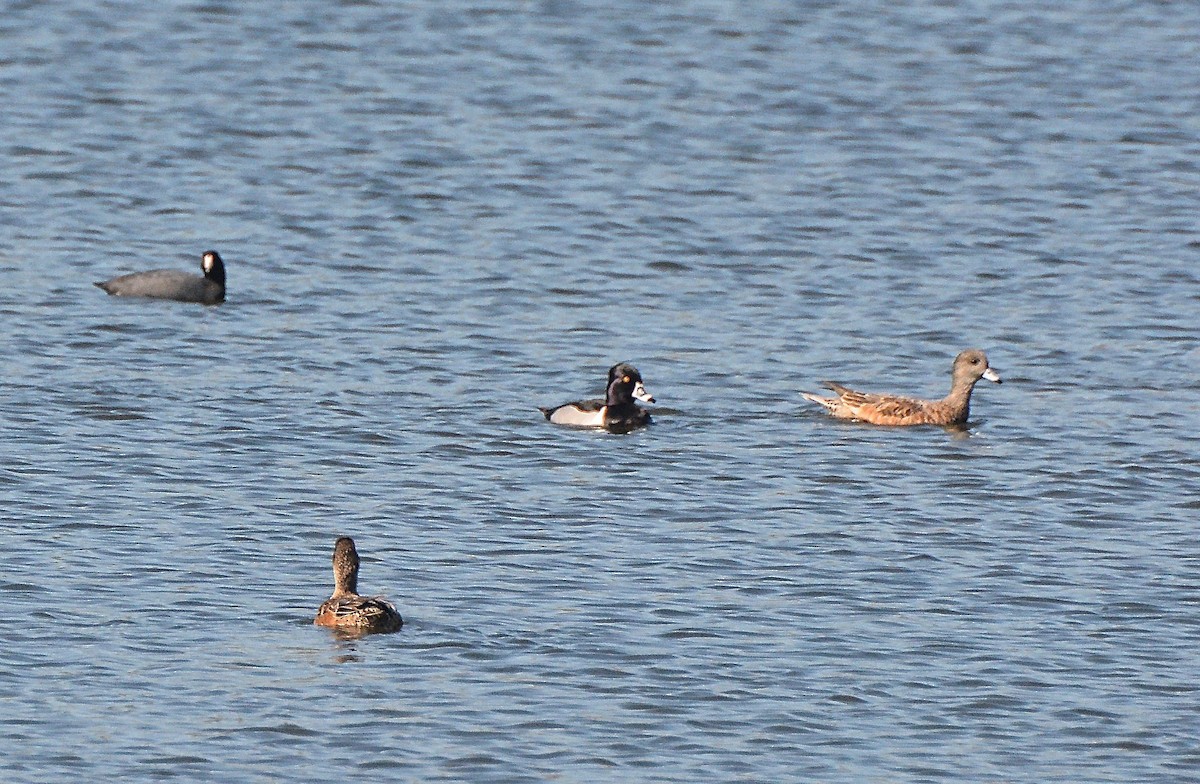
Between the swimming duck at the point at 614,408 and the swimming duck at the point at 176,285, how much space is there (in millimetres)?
4955

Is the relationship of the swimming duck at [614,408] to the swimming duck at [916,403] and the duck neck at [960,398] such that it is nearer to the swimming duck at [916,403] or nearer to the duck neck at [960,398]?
the swimming duck at [916,403]

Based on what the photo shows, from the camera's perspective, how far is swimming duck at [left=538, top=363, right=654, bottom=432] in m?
19.5

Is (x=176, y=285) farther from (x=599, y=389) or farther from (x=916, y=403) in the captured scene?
(x=916, y=403)

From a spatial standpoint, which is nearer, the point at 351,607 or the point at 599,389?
the point at 351,607

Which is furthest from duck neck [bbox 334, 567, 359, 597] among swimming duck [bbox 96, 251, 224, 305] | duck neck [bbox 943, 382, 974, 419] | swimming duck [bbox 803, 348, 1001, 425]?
swimming duck [bbox 96, 251, 224, 305]

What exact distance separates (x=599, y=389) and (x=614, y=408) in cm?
137

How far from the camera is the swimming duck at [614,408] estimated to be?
63.9 feet

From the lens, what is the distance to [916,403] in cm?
2000

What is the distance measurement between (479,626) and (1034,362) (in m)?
9.61

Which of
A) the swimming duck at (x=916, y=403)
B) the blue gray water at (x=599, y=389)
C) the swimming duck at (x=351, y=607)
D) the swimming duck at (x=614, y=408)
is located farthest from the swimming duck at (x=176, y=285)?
the swimming duck at (x=351, y=607)

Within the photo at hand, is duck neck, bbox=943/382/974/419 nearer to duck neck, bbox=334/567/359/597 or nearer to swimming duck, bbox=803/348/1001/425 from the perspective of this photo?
swimming duck, bbox=803/348/1001/425

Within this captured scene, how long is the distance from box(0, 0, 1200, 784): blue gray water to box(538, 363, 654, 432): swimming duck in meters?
0.15

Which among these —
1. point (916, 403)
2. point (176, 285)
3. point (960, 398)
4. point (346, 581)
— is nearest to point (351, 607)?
point (346, 581)

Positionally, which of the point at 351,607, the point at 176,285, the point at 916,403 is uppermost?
the point at 176,285
